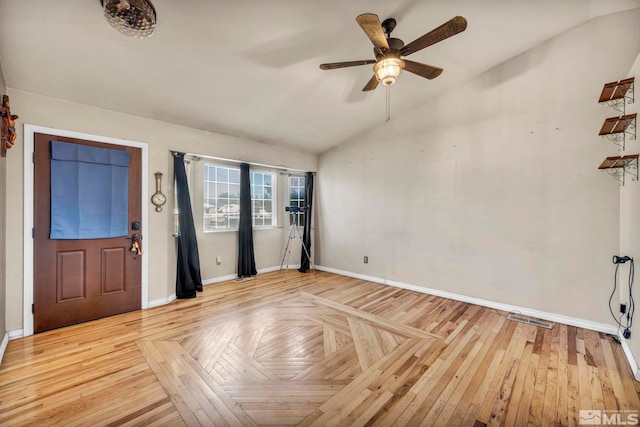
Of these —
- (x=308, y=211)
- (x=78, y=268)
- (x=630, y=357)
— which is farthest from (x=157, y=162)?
(x=630, y=357)

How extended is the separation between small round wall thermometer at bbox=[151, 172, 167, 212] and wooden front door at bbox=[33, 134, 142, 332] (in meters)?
0.18

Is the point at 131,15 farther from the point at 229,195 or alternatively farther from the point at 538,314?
the point at 538,314

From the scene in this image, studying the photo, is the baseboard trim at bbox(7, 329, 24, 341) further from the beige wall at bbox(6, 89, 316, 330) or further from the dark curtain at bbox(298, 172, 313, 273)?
the dark curtain at bbox(298, 172, 313, 273)

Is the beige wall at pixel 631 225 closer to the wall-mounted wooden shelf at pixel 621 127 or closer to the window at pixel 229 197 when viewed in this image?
the wall-mounted wooden shelf at pixel 621 127

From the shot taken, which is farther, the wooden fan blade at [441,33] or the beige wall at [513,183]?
the beige wall at [513,183]

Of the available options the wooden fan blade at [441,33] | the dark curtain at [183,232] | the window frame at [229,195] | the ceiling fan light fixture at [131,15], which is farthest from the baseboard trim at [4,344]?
the wooden fan blade at [441,33]

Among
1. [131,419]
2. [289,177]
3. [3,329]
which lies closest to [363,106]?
[289,177]

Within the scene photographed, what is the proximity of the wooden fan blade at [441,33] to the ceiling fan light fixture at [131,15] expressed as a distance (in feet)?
6.13

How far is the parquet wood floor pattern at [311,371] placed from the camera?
1.72m

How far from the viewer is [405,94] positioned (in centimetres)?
392

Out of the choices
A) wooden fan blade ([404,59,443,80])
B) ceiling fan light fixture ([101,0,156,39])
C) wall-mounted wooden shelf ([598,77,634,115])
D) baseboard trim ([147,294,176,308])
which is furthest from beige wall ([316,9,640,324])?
baseboard trim ([147,294,176,308])

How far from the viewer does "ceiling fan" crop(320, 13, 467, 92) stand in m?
1.83

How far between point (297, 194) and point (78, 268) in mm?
3800

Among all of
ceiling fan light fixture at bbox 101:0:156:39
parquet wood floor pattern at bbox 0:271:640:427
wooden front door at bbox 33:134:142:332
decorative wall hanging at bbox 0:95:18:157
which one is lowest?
parquet wood floor pattern at bbox 0:271:640:427
